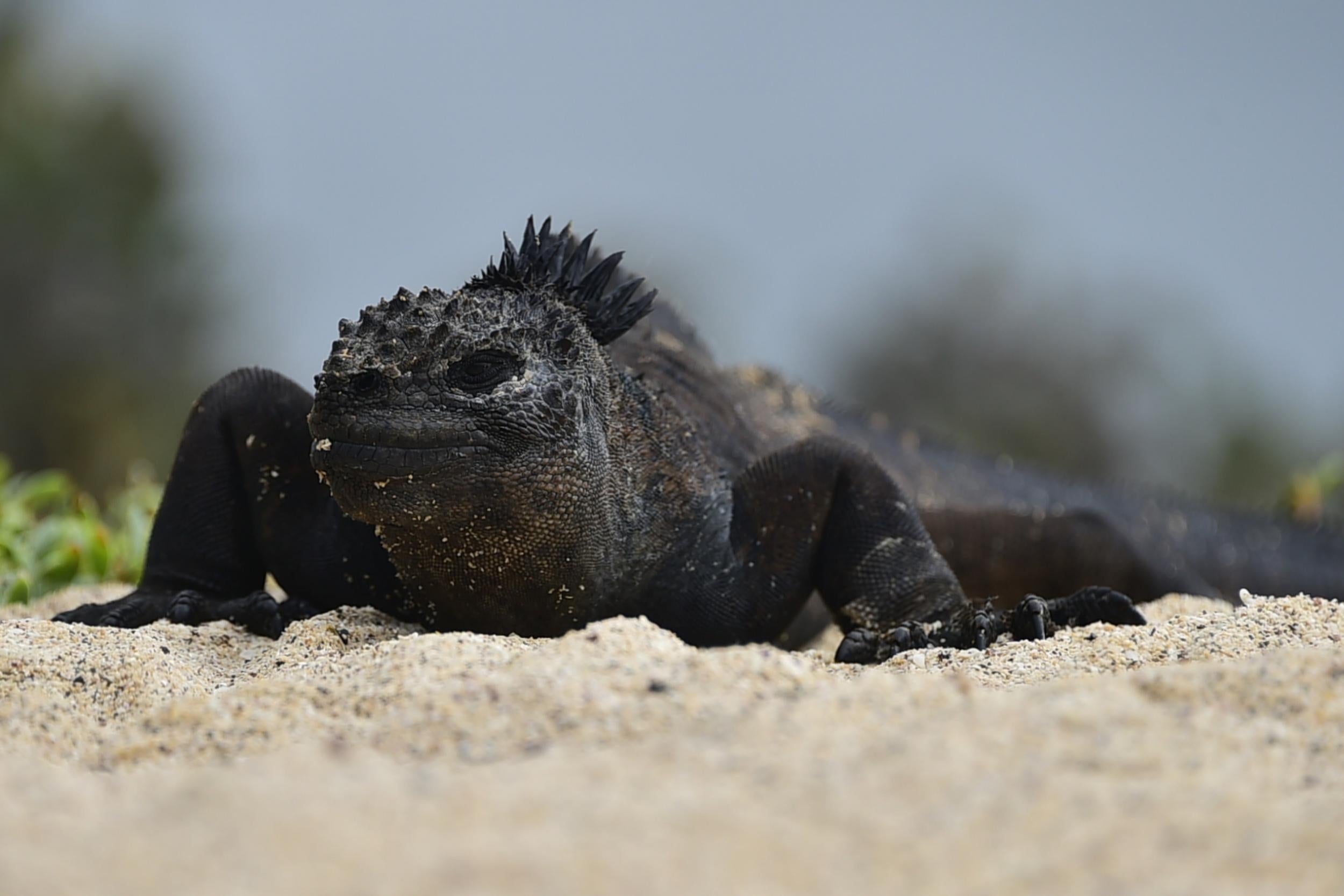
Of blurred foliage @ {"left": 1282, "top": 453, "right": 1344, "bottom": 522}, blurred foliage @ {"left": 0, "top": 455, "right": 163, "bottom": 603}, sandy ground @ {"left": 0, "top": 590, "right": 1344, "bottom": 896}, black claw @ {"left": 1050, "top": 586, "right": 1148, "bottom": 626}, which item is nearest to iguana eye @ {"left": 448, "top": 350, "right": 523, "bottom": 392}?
sandy ground @ {"left": 0, "top": 590, "right": 1344, "bottom": 896}

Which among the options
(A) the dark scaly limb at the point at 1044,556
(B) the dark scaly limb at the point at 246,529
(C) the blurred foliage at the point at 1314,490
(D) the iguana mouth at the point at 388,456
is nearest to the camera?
(D) the iguana mouth at the point at 388,456

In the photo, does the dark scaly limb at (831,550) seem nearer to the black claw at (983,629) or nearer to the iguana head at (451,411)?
the black claw at (983,629)

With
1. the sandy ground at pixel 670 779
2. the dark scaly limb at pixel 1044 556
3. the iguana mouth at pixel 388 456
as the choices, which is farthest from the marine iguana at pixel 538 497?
the dark scaly limb at pixel 1044 556

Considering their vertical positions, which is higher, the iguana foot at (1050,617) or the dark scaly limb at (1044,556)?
the iguana foot at (1050,617)

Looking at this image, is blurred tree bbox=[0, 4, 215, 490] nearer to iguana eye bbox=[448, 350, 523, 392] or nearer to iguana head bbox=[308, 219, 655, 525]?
iguana head bbox=[308, 219, 655, 525]

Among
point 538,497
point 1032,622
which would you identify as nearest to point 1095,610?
point 1032,622
